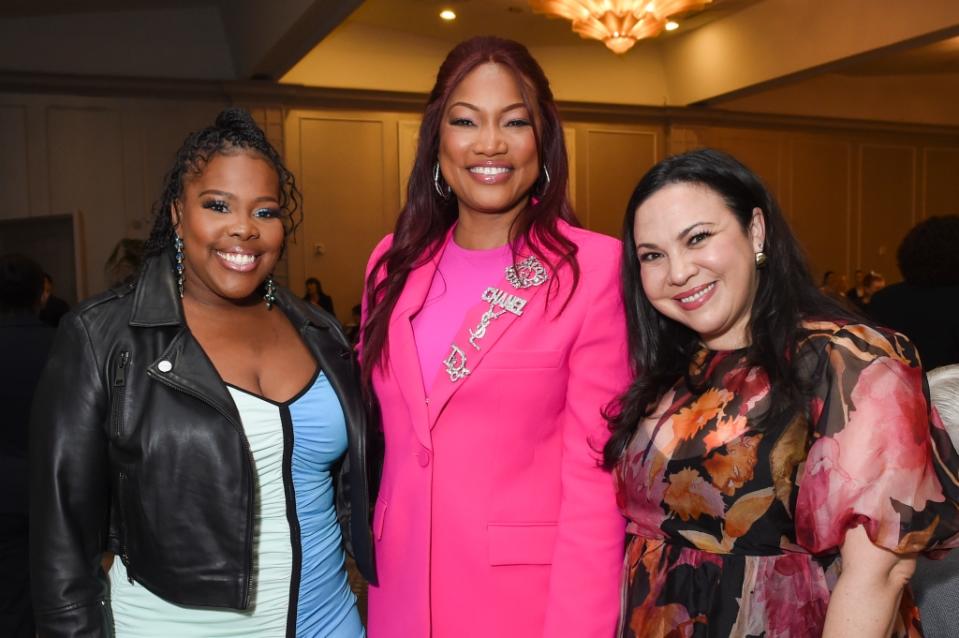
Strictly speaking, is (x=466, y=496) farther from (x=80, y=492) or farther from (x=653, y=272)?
(x=80, y=492)

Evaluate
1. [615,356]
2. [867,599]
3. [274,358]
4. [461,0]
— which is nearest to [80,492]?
[274,358]

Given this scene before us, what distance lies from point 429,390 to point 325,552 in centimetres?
40

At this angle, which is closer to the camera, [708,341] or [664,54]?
[708,341]

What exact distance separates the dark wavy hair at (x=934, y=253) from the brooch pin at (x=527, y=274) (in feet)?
8.60

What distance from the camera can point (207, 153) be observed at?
1.57 metres

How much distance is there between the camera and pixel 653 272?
1.48 m

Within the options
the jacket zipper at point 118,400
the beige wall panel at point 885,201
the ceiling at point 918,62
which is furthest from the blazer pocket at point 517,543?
the beige wall panel at point 885,201

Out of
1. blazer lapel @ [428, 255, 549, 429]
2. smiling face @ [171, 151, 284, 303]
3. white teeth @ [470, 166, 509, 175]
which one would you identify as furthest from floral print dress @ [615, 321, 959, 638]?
smiling face @ [171, 151, 284, 303]

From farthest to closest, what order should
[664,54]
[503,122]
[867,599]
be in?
[664,54] → [503,122] → [867,599]

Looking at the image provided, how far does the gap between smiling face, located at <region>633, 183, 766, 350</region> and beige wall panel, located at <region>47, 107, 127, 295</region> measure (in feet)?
27.1

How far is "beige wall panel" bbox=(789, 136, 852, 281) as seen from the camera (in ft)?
39.7

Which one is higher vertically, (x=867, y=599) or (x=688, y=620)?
(x=867, y=599)

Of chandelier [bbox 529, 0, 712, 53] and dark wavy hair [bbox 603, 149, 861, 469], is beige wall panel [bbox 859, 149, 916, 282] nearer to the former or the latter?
chandelier [bbox 529, 0, 712, 53]

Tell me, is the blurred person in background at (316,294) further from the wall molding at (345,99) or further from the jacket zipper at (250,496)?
the jacket zipper at (250,496)
